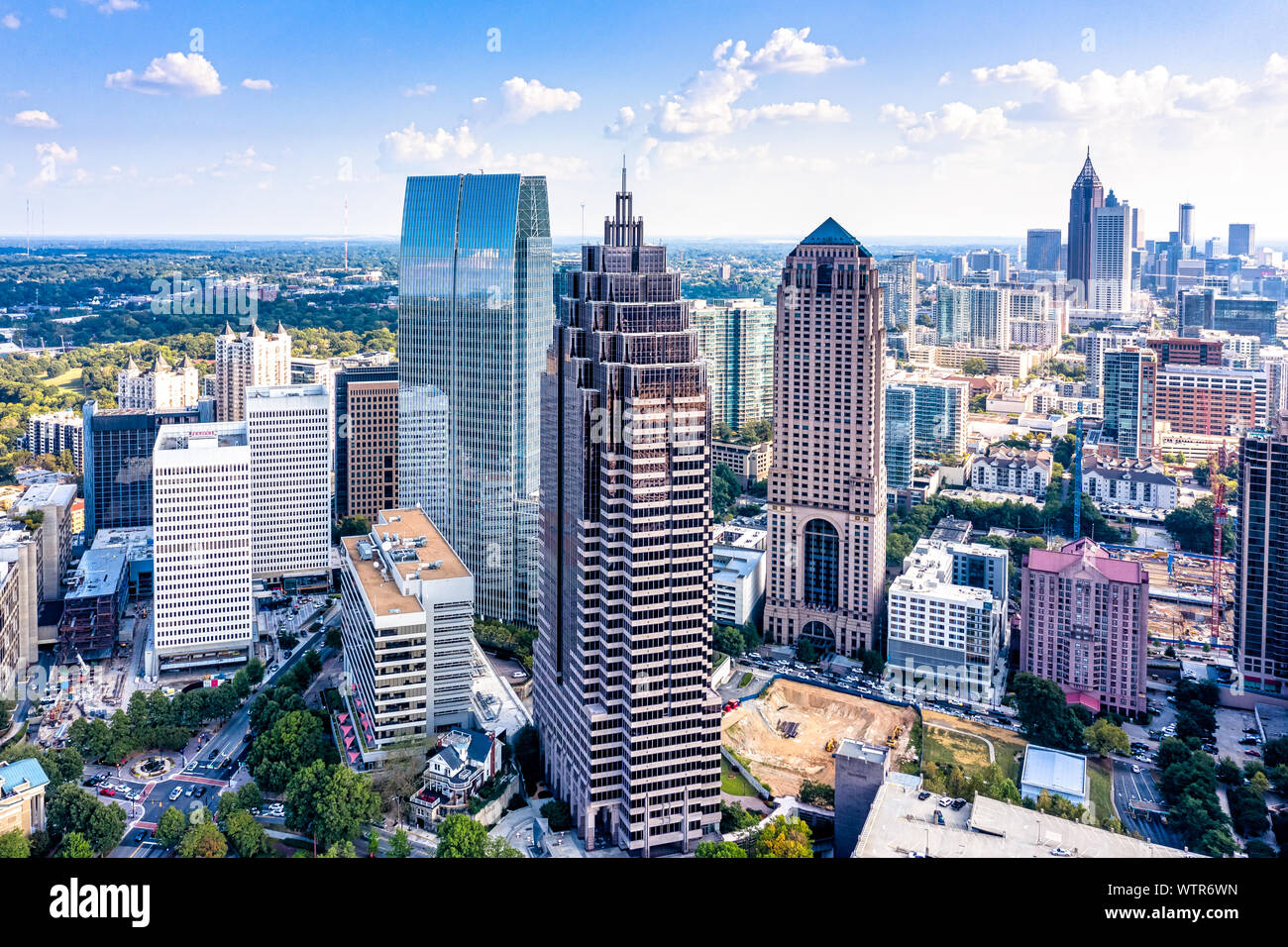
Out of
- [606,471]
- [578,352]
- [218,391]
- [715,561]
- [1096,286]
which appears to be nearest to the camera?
[606,471]

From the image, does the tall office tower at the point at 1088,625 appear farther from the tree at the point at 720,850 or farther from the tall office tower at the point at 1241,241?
the tree at the point at 720,850

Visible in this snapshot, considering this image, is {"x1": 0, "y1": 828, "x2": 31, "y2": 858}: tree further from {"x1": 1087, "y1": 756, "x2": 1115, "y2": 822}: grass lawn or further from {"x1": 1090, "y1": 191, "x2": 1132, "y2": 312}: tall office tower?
{"x1": 1090, "y1": 191, "x2": 1132, "y2": 312}: tall office tower

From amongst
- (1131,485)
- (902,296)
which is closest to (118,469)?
(1131,485)

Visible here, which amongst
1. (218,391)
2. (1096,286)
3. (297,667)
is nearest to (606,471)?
(297,667)

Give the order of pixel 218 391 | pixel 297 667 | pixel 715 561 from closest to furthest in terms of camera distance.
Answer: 1. pixel 297 667
2. pixel 715 561
3. pixel 218 391

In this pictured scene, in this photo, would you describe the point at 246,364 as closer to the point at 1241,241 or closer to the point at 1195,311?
the point at 1241,241
